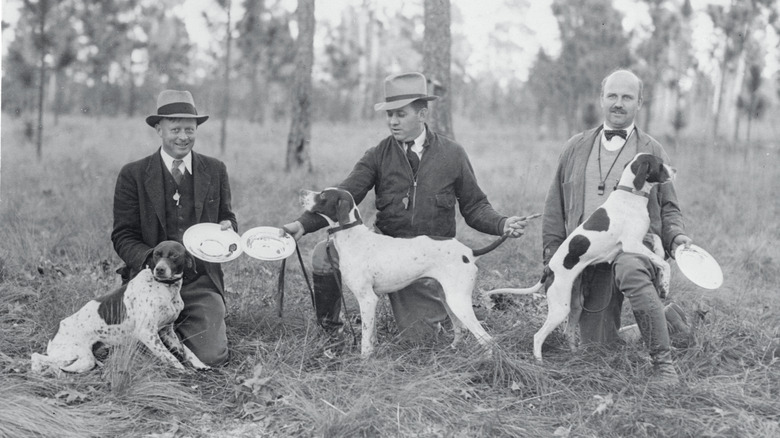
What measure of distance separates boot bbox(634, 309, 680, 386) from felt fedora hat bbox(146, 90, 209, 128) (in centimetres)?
333

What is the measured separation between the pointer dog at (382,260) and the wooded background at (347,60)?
14.7 feet

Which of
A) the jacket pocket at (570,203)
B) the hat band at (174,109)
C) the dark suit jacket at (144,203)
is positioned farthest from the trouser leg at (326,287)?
the jacket pocket at (570,203)

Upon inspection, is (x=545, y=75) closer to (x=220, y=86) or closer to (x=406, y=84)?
(x=220, y=86)

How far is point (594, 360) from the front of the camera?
4121 millimetres

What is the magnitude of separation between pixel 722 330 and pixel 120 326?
14.1ft

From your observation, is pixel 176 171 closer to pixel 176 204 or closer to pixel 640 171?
pixel 176 204

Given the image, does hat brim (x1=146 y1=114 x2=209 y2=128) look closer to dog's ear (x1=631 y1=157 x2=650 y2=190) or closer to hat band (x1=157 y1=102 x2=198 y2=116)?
hat band (x1=157 y1=102 x2=198 y2=116)

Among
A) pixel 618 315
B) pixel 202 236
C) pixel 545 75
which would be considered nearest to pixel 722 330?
pixel 618 315

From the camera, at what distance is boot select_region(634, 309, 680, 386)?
12.7ft

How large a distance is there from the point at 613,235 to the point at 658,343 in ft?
2.37

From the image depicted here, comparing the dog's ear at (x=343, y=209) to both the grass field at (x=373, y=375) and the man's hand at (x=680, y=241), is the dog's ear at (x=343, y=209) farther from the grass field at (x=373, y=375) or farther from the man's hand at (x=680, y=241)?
the man's hand at (x=680, y=241)

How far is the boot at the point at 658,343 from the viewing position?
3875 millimetres

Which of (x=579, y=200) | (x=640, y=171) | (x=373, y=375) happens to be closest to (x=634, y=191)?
(x=640, y=171)

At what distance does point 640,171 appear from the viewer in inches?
157
